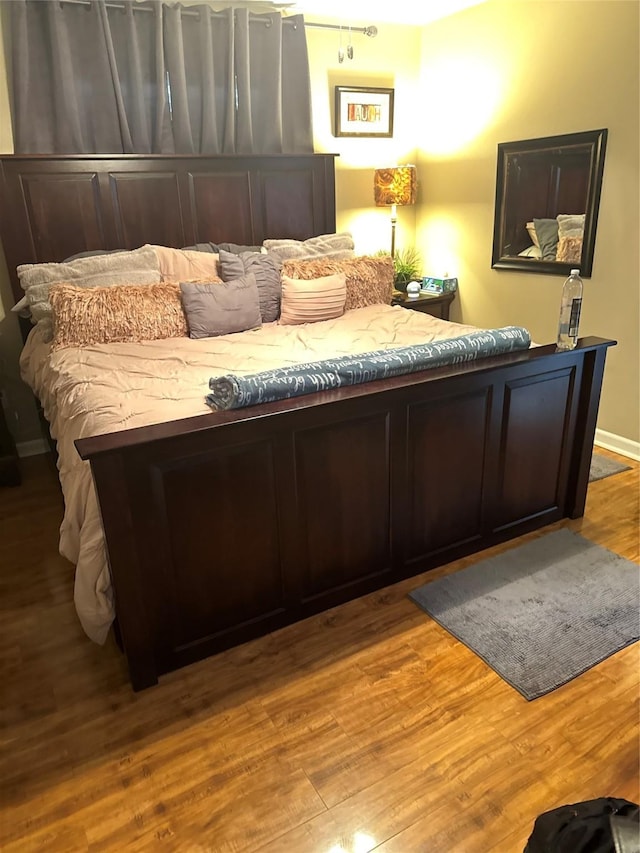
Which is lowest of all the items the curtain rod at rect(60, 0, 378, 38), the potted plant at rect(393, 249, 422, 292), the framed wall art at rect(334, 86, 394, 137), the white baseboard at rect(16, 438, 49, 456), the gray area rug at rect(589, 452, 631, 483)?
the gray area rug at rect(589, 452, 631, 483)

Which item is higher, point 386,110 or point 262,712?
point 386,110

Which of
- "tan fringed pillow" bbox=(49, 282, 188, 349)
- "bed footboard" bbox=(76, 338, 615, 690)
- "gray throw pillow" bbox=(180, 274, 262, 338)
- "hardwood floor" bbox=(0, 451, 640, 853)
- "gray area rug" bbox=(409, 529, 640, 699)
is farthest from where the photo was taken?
"gray throw pillow" bbox=(180, 274, 262, 338)

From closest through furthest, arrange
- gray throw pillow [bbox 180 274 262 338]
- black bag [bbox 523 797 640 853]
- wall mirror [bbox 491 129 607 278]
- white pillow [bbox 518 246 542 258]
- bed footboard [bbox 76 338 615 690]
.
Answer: black bag [bbox 523 797 640 853], bed footboard [bbox 76 338 615 690], gray throw pillow [bbox 180 274 262 338], wall mirror [bbox 491 129 607 278], white pillow [bbox 518 246 542 258]

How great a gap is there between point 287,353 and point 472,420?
2.91 ft

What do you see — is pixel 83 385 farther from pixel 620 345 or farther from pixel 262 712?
pixel 620 345

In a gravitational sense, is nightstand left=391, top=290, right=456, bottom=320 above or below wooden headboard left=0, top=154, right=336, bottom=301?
below

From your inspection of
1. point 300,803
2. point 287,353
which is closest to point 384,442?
point 287,353

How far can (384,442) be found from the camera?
6.85ft

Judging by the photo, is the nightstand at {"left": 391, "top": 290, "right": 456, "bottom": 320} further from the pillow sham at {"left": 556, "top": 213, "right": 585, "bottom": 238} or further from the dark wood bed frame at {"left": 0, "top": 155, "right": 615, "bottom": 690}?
the dark wood bed frame at {"left": 0, "top": 155, "right": 615, "bottom": 690}

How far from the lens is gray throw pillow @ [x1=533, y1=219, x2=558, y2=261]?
11.8 ft

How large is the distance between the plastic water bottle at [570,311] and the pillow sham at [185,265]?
5.89 feet

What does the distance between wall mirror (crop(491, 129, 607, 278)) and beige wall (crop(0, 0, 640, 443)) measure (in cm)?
7

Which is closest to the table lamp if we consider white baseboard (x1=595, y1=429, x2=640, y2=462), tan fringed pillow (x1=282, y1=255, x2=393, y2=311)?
tan fringed pillow (x1=282, y1=255, x2=393, y2=311)

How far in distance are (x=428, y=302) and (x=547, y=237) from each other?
88cm
